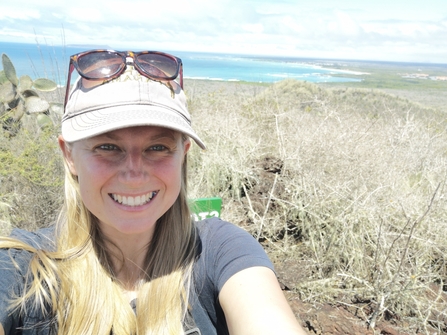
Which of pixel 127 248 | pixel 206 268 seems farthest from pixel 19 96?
pixel 206 268

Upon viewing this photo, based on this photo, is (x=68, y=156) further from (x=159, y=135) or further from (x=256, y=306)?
(x=256, y=306)

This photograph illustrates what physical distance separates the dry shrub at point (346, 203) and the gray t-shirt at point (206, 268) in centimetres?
185

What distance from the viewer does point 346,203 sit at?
4.23 metres

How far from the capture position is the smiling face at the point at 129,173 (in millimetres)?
1632

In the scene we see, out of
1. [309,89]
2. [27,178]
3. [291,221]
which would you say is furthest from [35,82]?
[309,89]

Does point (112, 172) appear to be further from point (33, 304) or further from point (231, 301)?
point (231, 301)

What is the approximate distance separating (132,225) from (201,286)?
38 centimetres

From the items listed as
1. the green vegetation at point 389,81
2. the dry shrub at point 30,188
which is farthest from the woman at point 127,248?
→ the green vegetation at point 389,81

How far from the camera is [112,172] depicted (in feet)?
5.43

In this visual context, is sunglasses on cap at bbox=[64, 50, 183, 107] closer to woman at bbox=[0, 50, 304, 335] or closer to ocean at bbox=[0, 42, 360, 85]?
woman at bbox=[0, 50, 304, 335]

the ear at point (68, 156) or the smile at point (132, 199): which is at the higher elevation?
the ear at point (68, 156)

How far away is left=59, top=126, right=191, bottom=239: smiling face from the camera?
5.35ft

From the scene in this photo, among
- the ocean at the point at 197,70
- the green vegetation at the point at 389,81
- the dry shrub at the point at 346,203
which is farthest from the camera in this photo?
the green vegetation at the point at 389,81

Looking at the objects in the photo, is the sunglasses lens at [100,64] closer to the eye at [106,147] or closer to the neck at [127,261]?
the eye at [106,147]
